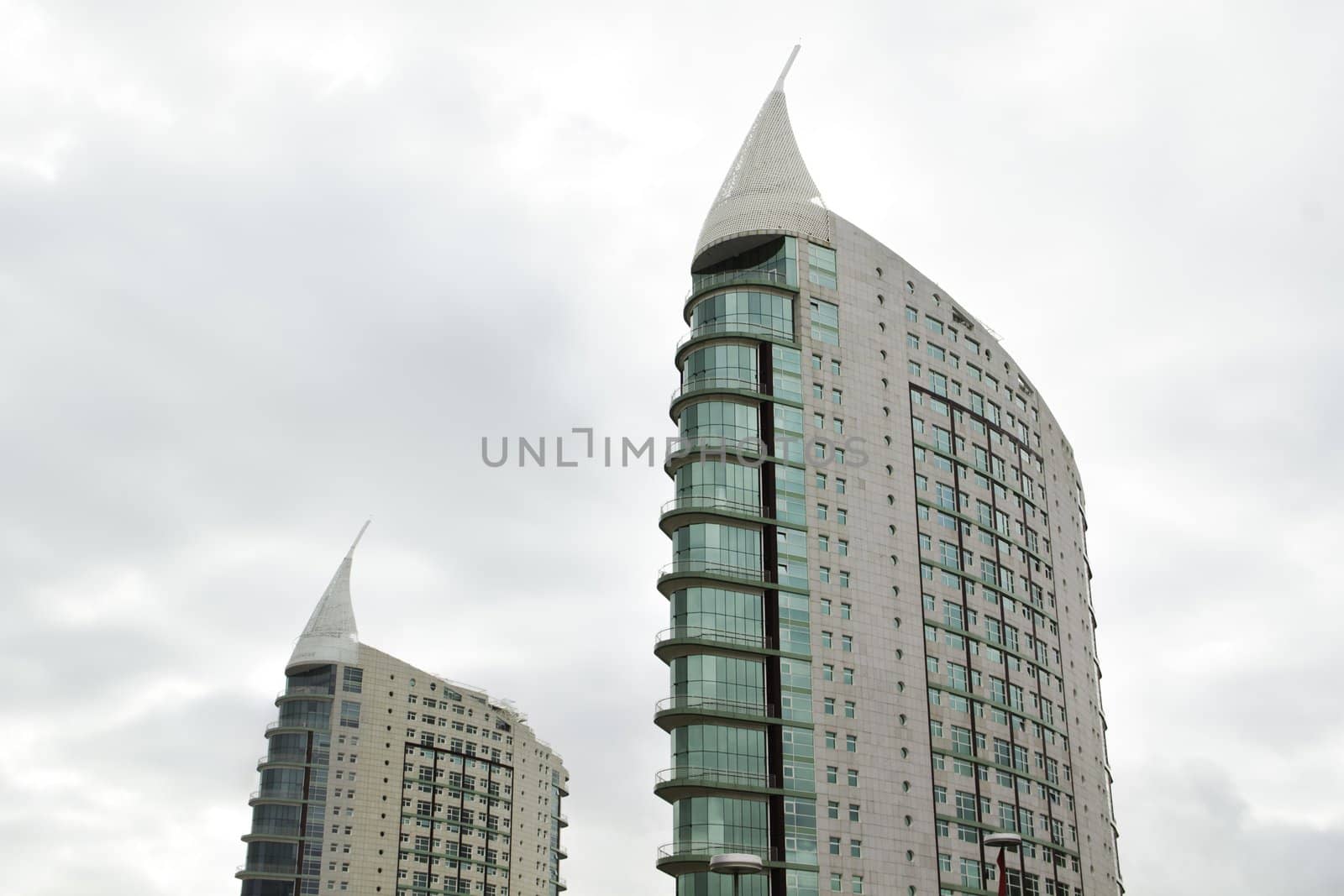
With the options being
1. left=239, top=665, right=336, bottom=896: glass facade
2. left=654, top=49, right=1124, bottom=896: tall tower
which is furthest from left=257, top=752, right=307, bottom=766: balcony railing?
left=654, top=49, right=1124, bottom=896: tall tower

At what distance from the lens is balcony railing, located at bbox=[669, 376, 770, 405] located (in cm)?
8744

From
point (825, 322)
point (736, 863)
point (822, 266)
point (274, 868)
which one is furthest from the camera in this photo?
point (274, 868)

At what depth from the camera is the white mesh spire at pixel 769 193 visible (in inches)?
3681

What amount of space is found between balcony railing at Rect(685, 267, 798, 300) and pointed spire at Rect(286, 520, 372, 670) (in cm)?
8092

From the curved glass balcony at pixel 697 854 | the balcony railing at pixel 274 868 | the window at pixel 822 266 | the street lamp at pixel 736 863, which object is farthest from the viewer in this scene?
the balcony railing at pixel 274 868

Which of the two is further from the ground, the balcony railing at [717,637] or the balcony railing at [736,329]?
the balcony railing at [736,329]

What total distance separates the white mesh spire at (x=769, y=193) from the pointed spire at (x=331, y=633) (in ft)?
270

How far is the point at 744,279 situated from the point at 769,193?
7.35m

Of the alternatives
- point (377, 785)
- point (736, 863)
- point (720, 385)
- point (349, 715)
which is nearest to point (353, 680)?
point (349, 715)

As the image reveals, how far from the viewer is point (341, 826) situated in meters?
149

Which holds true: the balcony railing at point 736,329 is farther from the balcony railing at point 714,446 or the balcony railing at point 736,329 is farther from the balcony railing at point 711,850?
the balcony railing at point 711,850

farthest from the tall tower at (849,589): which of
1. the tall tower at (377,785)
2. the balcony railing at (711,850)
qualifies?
the tall tower at (377,785)

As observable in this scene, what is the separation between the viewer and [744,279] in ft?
301

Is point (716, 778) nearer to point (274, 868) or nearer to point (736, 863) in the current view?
point (736, 863)
